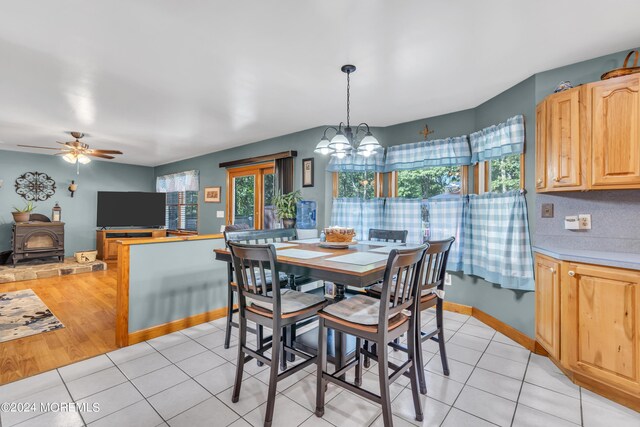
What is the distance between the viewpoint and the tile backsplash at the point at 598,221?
222 centimetres

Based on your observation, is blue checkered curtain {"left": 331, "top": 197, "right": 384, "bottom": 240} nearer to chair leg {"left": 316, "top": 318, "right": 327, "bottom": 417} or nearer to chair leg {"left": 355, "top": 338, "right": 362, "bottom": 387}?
chair leg {"left": 355, "top": 338, "right": 362, "bottom": 387}

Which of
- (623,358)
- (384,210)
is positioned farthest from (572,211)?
(384,210)

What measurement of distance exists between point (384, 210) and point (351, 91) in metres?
1.60

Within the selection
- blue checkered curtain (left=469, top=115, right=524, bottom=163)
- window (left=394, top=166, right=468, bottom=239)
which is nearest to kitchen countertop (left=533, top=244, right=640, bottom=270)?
blue checkered curtain (left=469, top=115, right=524, bottom=163)

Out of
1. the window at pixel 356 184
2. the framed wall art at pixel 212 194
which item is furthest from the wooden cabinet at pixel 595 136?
the framed wall art at pixel 212 194

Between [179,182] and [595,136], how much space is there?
23.2ft

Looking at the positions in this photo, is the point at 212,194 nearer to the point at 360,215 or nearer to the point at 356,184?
the point at 356,184

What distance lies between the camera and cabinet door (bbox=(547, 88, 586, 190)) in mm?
2193

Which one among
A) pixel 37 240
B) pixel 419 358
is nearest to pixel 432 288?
pixel 419 358

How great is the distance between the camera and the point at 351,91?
9.80 feet

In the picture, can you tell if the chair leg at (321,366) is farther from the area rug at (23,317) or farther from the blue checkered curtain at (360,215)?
the area rug at (23,317)

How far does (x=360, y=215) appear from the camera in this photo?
3984 mm

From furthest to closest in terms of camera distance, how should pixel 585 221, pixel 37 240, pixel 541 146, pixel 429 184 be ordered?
pixel 37 240 < pixel 429 184 < pixel 541 146 < pixel 585 221

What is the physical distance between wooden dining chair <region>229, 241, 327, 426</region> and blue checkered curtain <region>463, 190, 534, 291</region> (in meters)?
1.84
